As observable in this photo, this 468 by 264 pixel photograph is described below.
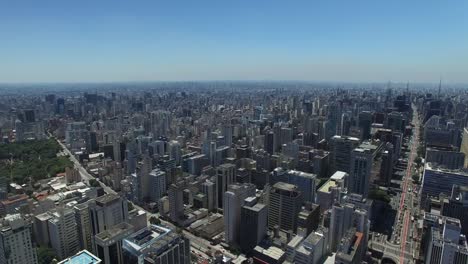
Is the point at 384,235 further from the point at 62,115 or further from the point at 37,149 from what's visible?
the point at 62,115

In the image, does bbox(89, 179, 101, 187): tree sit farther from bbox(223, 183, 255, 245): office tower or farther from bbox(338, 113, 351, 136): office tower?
bbox(338, 113, 351, 136): office tower

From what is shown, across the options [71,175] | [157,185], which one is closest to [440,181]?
[157,185]

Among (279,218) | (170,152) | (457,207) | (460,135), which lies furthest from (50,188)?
(460,135)

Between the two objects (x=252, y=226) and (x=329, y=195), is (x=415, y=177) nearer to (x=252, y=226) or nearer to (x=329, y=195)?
(x=329, y=195)

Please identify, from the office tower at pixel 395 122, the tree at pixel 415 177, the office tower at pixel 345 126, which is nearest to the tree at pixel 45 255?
the tree at pixel 415 177

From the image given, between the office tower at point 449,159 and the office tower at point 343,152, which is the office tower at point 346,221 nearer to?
the office tower at point 343,152

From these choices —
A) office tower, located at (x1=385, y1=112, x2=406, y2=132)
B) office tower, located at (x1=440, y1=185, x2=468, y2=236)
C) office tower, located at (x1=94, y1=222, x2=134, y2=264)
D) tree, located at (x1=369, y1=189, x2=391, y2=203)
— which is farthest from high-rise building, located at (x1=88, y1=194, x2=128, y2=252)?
office tower, located at (x1=385, y1=112, x2=406, y2=132)

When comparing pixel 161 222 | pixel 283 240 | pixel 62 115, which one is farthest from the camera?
pixel 62 115

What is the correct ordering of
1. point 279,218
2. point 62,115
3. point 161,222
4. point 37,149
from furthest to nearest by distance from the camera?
point 62,115 < point 37,149 < point 161,222 < point 279,218
